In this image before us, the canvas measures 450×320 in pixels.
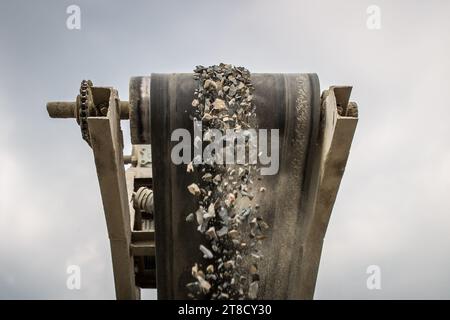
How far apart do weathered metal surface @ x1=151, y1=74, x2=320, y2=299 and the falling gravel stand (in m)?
0.14

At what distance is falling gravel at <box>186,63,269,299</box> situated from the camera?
18.1 ft

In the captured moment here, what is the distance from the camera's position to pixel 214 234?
18.2 feet

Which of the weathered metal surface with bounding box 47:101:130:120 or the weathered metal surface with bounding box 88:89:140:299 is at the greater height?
the weathered metal surface with bounding box 47:101:130:120

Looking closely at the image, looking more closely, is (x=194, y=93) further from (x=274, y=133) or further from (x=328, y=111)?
(x=328, y=111)

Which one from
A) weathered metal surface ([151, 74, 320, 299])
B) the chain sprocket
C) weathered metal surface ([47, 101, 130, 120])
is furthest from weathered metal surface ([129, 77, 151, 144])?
weathered metal surface ([47, 101, 130, 120])


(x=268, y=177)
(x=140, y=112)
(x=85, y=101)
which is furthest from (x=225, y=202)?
(x=85, y=101)

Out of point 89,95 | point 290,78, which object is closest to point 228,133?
point 290,78

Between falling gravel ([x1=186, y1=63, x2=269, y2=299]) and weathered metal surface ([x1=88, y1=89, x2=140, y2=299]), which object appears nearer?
falling gravel ([x1=186, y1=63, x2=269, y2=299])

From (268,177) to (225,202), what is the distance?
2.80ft

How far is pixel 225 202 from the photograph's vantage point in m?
5.73

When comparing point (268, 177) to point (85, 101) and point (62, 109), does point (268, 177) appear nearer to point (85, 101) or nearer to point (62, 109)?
point (85, 101)

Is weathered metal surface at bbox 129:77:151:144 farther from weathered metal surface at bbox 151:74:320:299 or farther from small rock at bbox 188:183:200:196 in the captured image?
small rock at bbox 188:183:200:196

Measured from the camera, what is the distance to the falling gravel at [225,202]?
5.52 meters
